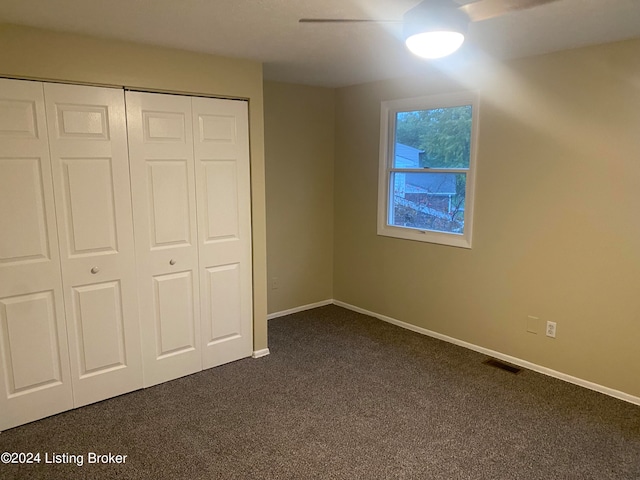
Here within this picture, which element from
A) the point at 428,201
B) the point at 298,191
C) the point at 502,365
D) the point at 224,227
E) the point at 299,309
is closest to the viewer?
the point at 224,227

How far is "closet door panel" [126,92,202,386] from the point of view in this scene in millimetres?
2881

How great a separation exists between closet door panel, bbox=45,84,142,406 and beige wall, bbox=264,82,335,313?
161 centimetres

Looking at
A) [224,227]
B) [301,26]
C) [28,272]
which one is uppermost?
[301,26]

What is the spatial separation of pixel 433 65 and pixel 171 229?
7.49 feet

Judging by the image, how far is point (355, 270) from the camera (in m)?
4.66

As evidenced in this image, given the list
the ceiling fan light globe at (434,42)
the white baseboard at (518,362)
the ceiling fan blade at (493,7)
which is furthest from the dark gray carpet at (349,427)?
the ceiling fan blade at (493,7)

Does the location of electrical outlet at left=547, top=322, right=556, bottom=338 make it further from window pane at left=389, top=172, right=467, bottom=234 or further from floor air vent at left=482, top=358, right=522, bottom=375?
window pane at left=389, top=172, right=467, bottom=234

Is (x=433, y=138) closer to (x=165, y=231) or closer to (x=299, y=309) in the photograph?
(x=299, y=309)

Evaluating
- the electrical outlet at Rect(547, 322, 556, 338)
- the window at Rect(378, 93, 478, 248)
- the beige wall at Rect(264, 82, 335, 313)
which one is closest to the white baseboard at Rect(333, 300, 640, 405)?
the electrical outlet at Rect(547, 322, 556, 338)

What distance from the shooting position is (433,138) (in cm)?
383

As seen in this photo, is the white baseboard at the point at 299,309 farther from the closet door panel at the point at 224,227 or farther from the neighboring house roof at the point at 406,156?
the neighboring house roof at the point at 406,156

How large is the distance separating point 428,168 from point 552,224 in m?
1.13

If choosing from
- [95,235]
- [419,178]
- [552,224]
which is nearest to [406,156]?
[419,178]

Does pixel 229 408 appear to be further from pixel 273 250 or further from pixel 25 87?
pixel 25 87
